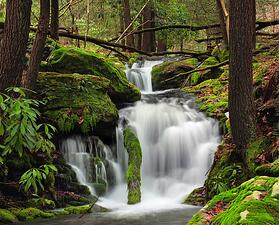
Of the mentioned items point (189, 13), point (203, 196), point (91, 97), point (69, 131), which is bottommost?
point (203, 196)

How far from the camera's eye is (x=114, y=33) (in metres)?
25.5

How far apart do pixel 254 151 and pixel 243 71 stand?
146 cm

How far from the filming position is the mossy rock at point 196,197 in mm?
7741

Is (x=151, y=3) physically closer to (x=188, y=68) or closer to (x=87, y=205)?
(x=188, y=68)

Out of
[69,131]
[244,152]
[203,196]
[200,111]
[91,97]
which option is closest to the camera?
[244,152]

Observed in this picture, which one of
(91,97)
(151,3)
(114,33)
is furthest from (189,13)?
(91,97)

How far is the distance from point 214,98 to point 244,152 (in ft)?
16.1

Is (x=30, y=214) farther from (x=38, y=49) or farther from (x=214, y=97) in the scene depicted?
(x=214, y=97)

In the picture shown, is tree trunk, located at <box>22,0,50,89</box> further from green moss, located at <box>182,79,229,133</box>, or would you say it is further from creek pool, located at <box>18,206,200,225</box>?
green moss, located at <box>182,79,229,133</box>

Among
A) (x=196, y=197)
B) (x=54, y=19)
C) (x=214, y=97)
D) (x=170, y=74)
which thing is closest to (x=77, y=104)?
(x=54, y=19)

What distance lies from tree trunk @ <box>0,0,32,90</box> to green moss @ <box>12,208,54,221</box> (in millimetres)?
2139

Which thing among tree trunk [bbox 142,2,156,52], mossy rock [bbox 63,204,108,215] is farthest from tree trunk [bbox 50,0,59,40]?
tree trunk [bbox 142,2,156,52]

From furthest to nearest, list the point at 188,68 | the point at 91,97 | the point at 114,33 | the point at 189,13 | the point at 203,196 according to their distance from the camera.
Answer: the point at 114,33, the point at 189,13, the point at 188,68, the point at 91,97, the point at 203,196

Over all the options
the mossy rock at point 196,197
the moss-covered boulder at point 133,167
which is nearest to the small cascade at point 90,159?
the moss-covered boulder at point 133,167
